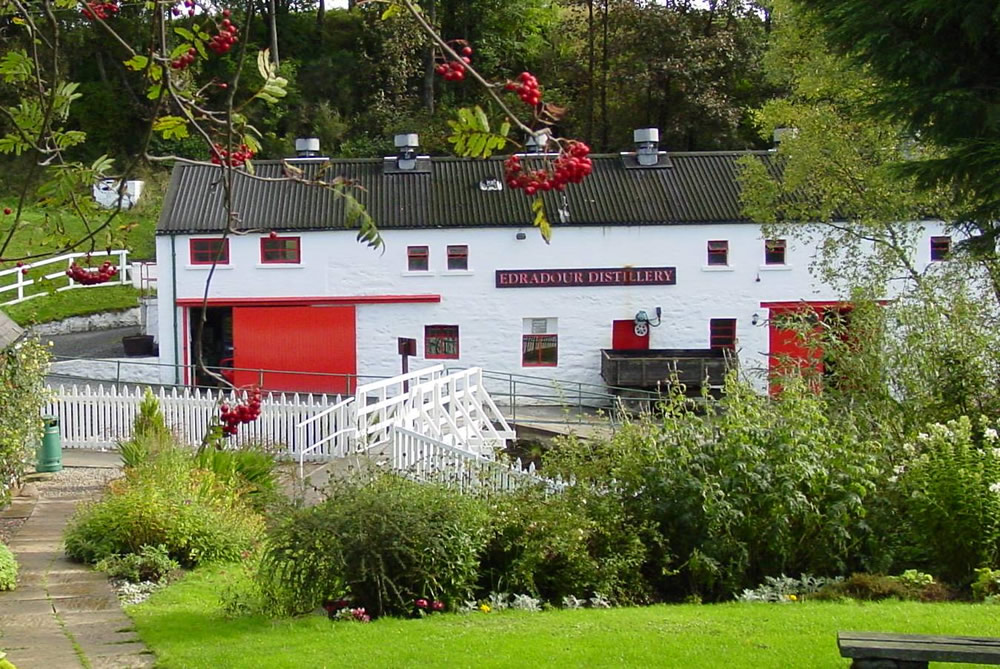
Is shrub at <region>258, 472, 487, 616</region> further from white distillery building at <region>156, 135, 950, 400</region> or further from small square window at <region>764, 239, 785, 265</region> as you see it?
small square window at <region>764, 239, 785, 265</region>

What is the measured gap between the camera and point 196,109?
16.5 ft

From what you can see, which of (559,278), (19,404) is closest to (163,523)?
(19,404)

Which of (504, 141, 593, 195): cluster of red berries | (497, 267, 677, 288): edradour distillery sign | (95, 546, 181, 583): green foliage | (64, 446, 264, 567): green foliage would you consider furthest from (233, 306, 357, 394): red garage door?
(504, 141, 593, 195): cluster of red berries

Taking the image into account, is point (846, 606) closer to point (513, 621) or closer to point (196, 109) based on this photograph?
point (513, 621)

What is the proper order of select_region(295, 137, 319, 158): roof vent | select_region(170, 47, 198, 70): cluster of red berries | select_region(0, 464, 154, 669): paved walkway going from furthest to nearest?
select_region(295, 137, 319, 158): roof vent < select_region(0, 464, 154, 669): paved walkway < select_region(170, 47, 198, 70): cluster of red berries

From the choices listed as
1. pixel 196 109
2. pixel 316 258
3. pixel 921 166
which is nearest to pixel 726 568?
pixel 921 166

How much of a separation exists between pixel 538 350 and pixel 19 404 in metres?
18.4

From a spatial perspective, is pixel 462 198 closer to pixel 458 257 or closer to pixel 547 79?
pixel 458 257

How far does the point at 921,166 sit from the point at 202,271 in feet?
83.7

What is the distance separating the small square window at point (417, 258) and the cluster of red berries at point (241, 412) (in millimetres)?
27832

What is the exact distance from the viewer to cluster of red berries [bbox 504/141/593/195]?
13.4 ft

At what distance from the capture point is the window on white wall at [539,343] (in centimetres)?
3278

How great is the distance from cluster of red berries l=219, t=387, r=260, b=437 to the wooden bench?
3600 mm

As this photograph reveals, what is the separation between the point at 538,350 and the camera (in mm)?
32875
